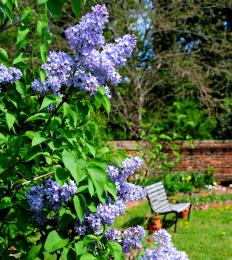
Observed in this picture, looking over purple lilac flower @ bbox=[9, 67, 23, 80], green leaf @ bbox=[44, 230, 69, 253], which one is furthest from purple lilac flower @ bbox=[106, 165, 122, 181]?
purple lilac flower @ bbox=[9, 67, 23, 80]

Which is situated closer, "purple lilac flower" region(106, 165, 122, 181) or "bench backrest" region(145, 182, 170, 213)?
"purple lilac flower" region(106, 165, 122, 181)

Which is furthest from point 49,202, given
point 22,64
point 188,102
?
point 188,102

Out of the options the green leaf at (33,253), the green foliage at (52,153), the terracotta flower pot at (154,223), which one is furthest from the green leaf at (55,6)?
the terracotta flower pot at (154,223)

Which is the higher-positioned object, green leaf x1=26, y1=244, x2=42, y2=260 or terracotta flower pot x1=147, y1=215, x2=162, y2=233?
green leaf x1=26, y1=244, x2=42, y2=260

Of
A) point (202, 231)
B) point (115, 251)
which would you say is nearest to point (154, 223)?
point (202, 231)

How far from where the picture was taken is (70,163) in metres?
2.04

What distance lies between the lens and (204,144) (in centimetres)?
1434

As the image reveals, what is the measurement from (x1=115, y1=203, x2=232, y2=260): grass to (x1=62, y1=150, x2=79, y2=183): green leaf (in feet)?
15.7

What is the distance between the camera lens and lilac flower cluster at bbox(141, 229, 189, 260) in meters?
2.59

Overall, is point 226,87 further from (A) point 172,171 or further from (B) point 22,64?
(B) point 22,64

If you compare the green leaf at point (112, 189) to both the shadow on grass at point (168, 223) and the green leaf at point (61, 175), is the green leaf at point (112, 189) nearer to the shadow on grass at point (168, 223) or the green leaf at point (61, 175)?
the green leaf at point (61, 175)

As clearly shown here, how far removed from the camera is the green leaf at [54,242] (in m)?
2.34

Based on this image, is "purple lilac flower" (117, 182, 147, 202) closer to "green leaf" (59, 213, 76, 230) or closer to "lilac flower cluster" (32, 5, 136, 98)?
"green leaf" (59, 213, 76, 230)

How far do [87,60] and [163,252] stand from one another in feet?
3.52
